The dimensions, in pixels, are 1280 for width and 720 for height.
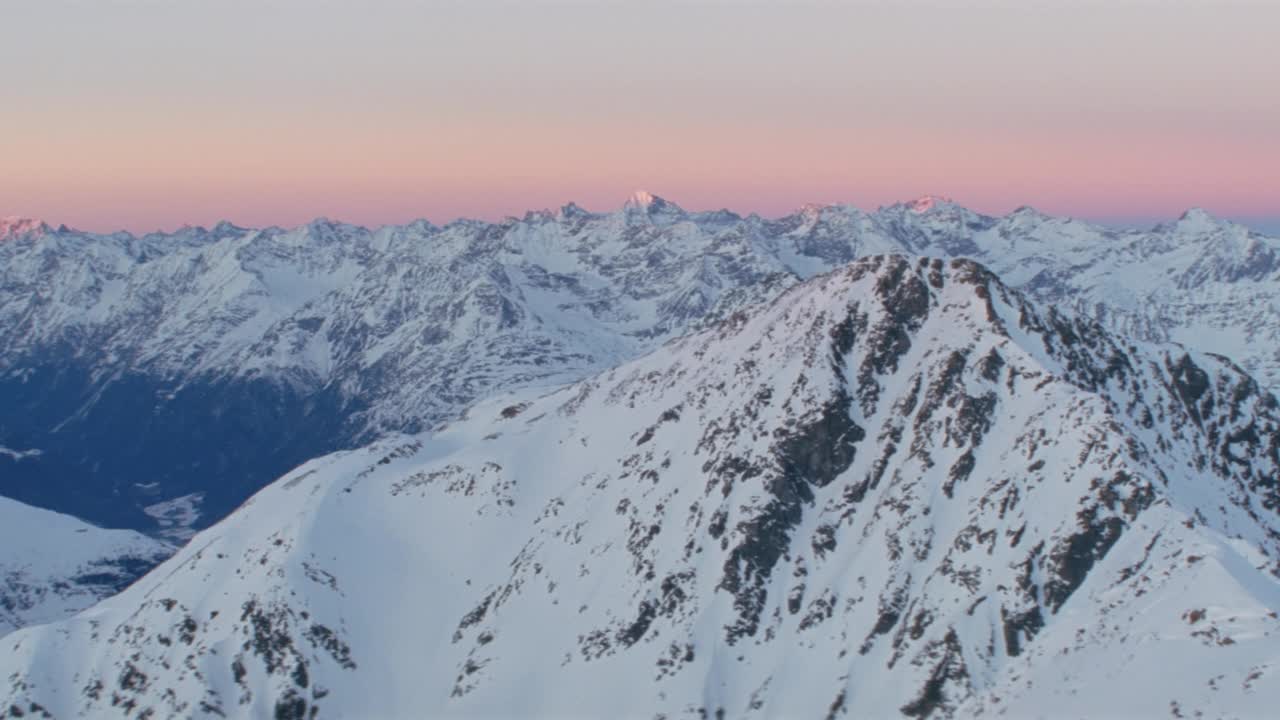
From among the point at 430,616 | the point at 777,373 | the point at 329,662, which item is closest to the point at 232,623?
the point at 329,662

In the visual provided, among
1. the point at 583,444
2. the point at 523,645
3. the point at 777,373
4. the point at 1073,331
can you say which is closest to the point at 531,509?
the point at 583,444

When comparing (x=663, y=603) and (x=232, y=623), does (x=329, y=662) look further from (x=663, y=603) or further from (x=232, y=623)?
(x=663, y=603)

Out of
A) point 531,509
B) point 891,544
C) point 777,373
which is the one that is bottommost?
point 531,509

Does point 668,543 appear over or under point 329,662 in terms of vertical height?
over

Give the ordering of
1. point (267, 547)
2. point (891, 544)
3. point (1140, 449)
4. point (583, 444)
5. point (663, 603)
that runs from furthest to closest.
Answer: point (583, 444), point (267, 547), point (663, 603), point (891, 544), point (1140, 449)

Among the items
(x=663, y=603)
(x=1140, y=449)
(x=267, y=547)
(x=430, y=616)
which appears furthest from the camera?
(x=267, y=547)

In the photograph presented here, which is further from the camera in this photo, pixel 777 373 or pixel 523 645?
pixel 777 373

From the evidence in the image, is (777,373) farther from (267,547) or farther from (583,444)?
(267,547)
